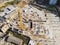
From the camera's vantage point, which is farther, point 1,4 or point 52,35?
point 1,4

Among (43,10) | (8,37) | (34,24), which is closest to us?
(8,37)

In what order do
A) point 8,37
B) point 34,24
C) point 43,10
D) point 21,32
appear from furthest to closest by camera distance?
point 43,10 → point 34,24 → point 21,32 → point 8,37

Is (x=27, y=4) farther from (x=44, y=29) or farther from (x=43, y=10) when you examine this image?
(x=44, y=29)

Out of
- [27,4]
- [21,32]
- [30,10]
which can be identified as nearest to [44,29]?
[21,32]

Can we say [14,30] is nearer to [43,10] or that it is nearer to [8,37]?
[8,37]

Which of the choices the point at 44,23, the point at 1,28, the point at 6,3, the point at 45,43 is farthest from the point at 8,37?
the point at 6,3

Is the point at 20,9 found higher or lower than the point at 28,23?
higher

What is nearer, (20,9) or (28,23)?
(28,23)

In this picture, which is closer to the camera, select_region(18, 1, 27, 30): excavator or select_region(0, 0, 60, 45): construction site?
select_region(0, 0, 60, 45): construction site

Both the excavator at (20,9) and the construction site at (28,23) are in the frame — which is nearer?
the construction site at (28,23)
